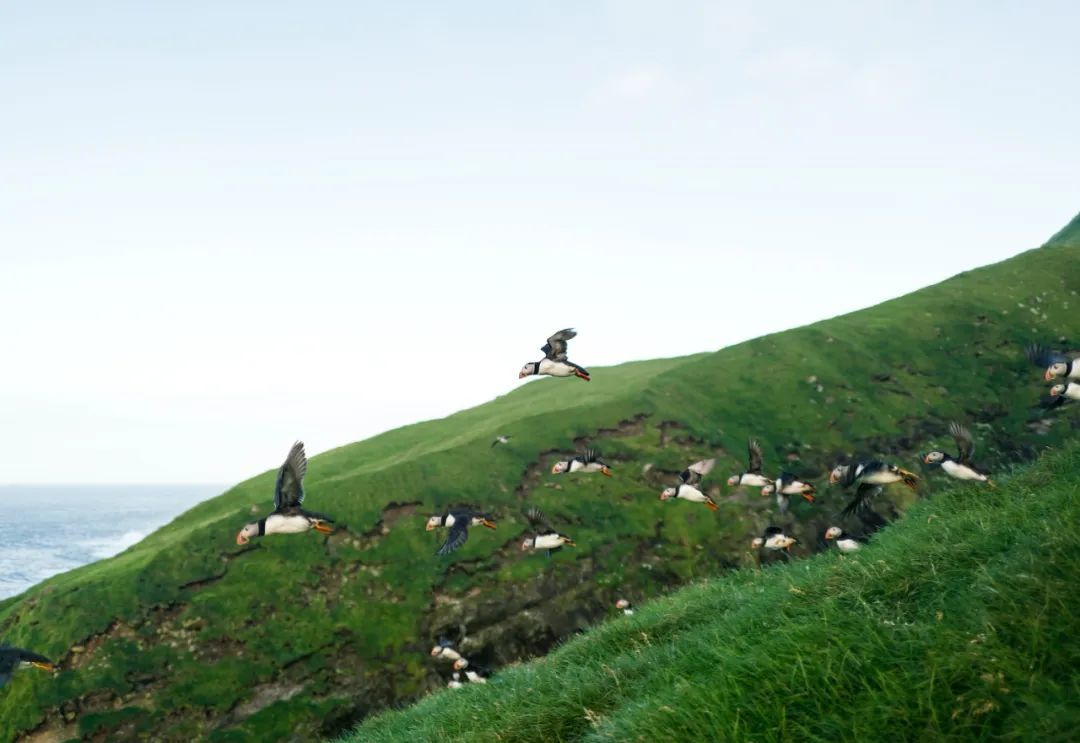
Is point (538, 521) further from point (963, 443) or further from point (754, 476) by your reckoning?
point (963, 443)

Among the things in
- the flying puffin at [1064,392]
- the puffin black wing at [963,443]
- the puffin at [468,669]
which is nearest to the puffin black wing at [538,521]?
the puffin at [468,669]

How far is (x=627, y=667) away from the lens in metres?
10.4

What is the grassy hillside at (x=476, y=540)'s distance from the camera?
22516 millimetres

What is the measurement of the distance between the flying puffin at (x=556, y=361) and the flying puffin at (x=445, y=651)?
8120 mm

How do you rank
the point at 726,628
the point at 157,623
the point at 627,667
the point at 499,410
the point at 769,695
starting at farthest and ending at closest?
the point at 499,410
the point at 157,623
the point at 627,667
the point at 726,628
the point at 769,695

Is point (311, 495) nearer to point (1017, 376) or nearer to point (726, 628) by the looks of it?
point (726, 628)

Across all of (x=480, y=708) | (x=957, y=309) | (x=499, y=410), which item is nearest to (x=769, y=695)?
(x=480, y=708)

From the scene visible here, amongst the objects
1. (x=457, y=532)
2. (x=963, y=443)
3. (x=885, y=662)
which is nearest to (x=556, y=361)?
(x=457, y=532)

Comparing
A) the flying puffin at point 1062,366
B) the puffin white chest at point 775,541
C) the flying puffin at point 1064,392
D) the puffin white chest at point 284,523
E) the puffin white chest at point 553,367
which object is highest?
the puffin white chest at point 553,367

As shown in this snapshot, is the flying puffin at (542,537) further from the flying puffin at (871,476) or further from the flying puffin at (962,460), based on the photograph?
the flying puffin at (962,460)

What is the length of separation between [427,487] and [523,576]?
17.4 feet

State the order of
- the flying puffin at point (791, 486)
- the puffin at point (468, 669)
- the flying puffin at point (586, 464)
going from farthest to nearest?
the flying puffin at point (586, 464)
the flying puffin at point (791, 486)
the puffin at point (468, 669)

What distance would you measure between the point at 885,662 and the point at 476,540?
2139 centimetres

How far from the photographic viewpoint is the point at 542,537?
1003 inches
